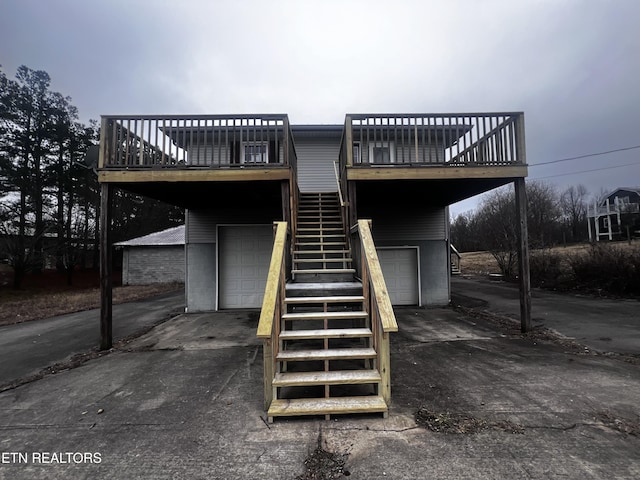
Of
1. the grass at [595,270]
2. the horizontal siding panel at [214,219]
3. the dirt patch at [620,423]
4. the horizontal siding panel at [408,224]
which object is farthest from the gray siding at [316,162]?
the grass at [595,270]

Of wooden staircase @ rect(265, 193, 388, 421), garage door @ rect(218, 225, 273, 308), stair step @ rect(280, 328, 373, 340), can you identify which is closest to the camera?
wooden staircase @ rect(265, 193, 388, 421)

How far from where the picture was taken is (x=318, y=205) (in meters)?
7.09

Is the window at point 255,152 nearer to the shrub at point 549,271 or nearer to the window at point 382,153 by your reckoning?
the window at point 382,153

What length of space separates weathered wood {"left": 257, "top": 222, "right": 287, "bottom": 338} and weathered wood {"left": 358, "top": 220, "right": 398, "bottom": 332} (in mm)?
1019

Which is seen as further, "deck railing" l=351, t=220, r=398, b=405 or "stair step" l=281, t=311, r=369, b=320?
"stair step" l=281, t=311, r=369, b=320

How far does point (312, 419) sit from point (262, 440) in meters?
0.49

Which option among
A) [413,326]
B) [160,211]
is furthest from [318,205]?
[160,211]

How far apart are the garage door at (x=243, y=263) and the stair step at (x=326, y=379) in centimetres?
579

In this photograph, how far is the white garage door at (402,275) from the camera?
29.0 feet

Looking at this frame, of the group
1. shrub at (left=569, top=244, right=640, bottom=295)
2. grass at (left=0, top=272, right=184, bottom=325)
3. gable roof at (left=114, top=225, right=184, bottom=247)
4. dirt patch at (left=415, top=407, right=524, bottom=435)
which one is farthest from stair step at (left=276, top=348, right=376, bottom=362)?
gable roof at (left=114, top=225, right=184, bottom=247)

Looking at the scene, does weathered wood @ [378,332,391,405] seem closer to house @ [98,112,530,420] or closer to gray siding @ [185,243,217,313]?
house @ [98,112,530,420]

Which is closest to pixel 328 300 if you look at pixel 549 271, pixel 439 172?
pixel 439 172

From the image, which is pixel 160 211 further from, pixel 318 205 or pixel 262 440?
pixel 262 440

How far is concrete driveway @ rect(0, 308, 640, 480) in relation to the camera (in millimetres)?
2115
